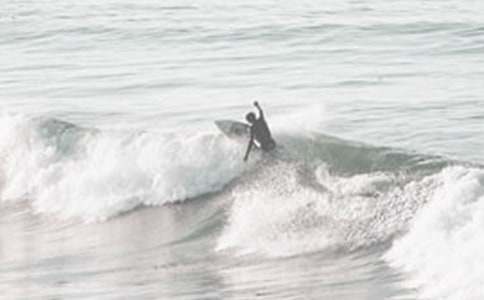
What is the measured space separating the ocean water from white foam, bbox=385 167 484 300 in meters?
0.03

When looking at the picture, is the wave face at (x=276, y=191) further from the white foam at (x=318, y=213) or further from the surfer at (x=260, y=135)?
the surfer at (x=260, y=135)

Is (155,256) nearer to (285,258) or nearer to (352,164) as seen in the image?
(285,258)

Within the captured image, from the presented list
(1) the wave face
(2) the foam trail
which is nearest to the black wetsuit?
(1) the wave face

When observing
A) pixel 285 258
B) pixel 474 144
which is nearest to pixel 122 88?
pixel 474 144

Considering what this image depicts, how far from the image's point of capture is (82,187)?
23062 mm

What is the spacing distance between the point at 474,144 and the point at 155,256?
6476 mm

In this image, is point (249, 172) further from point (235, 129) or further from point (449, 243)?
point (449, 243)

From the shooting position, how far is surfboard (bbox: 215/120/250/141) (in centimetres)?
2227

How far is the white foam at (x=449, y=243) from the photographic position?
13.5 meters

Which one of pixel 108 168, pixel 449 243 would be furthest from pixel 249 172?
pixel 449 243

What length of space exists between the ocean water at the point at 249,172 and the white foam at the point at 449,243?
3cm

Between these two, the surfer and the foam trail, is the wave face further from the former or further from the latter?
the surfer

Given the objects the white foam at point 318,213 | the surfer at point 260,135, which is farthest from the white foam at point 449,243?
the surfer at point 260,135

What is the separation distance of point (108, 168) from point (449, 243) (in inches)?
381
